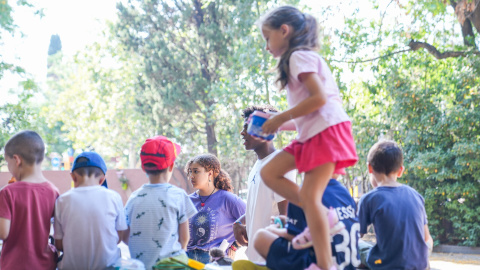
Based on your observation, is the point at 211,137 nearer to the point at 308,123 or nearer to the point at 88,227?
the point at 88,227

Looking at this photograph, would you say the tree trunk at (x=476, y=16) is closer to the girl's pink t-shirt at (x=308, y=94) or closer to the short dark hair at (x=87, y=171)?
the girl's pink t-shirt at (x=308, y=94)

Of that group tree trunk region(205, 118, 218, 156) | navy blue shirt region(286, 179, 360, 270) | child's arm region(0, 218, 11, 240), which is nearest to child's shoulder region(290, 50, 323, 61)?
navy blue shirt region(286, 179, 360, 270)

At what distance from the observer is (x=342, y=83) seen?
12977 millimetres


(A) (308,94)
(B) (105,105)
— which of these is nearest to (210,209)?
(A) (308,94)

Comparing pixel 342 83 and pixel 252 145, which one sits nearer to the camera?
pixel 252 145

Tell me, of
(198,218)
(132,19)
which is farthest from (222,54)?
(198,218)

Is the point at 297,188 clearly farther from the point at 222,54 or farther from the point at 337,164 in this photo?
the point at 222,54

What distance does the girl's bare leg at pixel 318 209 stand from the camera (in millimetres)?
2477

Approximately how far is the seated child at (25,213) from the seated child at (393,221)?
187cm

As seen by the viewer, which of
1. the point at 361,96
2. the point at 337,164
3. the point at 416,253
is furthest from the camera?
the point at 361,96

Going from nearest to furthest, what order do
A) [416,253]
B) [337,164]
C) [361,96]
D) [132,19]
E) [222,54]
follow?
[337,164] < [416,253] < [361,96] < [222,54] < [132,19]

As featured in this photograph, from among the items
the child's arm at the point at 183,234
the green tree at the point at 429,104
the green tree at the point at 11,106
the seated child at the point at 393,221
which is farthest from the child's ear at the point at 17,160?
the green tree at the point at 11,106

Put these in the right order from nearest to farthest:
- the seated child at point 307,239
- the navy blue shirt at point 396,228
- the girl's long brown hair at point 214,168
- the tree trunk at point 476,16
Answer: the seated child at point 307,239 → the navy blue shirt at point 396,228 → the girl's long brown hair at point 214,168 → the tree trunk at point 476,16

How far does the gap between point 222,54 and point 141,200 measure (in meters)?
16.9
